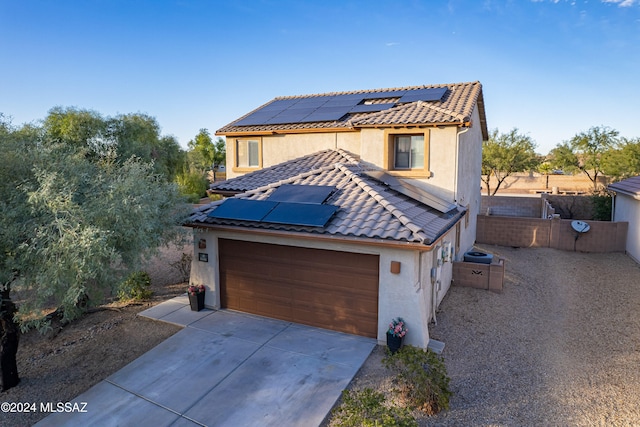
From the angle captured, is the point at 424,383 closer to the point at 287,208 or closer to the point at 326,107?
the point at 287,208

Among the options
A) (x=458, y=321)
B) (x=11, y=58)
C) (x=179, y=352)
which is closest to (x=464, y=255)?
→ (x=458, y=321)

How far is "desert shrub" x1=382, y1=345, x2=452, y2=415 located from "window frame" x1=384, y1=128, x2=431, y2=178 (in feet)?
23.9

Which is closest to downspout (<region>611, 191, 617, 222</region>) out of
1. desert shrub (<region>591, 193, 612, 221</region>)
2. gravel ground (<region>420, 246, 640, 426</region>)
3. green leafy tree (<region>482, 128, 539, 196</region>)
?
desert shrub (<region>591, 193, 612, 221</region>)

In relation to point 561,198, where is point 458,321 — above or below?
below

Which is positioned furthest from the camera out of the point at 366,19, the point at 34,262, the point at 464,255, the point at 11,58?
the point at 366,19

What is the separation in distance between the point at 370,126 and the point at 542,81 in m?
18.2

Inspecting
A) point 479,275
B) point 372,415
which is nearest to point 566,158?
point 479,275

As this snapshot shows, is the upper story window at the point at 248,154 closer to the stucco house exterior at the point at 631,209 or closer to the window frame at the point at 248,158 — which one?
the window frame at the point at 248,158

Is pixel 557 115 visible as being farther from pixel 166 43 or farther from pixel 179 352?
pixel 179 352

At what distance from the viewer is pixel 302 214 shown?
9.36 metres

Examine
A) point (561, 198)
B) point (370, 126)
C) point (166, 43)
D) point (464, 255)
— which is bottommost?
point (464, 255)

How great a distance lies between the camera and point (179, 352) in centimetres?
852

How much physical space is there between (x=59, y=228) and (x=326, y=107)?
514 inches

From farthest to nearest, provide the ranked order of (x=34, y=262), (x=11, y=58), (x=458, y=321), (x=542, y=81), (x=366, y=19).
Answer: (x=542, y=81) → (x=366, y=19) → (x=11, y=58) → (x=458, y=321) → (x=34, y=262)
